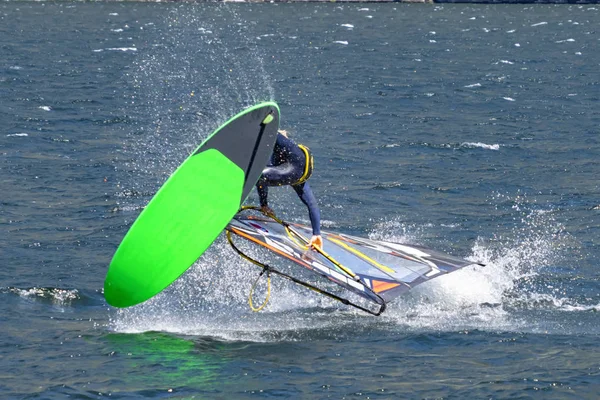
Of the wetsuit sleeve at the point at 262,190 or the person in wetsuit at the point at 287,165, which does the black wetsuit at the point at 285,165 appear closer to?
the person in wetsuit at the point at 287,165

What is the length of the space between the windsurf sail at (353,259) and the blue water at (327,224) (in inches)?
21.8

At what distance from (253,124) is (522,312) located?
5.03m

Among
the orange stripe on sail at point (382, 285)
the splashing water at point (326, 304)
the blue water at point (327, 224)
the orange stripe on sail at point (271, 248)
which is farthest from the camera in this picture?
the splashing water at point (326, 304)

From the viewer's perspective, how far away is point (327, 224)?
19.6m

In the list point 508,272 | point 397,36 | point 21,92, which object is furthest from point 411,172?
point 397,36

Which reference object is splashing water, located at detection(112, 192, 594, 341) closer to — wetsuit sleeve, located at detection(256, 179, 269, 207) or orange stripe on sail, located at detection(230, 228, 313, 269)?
orange stripe on sail, located at detection(230, 228, 313, 269)

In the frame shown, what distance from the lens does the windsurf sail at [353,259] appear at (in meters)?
13.8

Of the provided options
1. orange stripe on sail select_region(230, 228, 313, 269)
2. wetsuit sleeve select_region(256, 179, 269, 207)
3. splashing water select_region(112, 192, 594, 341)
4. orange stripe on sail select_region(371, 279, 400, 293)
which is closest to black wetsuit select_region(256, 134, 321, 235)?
wetsuit sleeve select_region(256, 179, 269, 207)

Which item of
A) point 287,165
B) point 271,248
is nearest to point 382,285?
point 271,248

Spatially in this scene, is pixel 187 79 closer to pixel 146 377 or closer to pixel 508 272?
pixel 508 272

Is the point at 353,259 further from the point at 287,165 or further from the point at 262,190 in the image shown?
the point at 287,165

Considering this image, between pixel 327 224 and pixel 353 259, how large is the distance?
4.77 metres

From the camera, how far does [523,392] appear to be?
1175 centimetres

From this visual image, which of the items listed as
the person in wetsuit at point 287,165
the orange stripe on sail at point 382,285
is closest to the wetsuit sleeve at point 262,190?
the person in wetsuit at point 287,165
